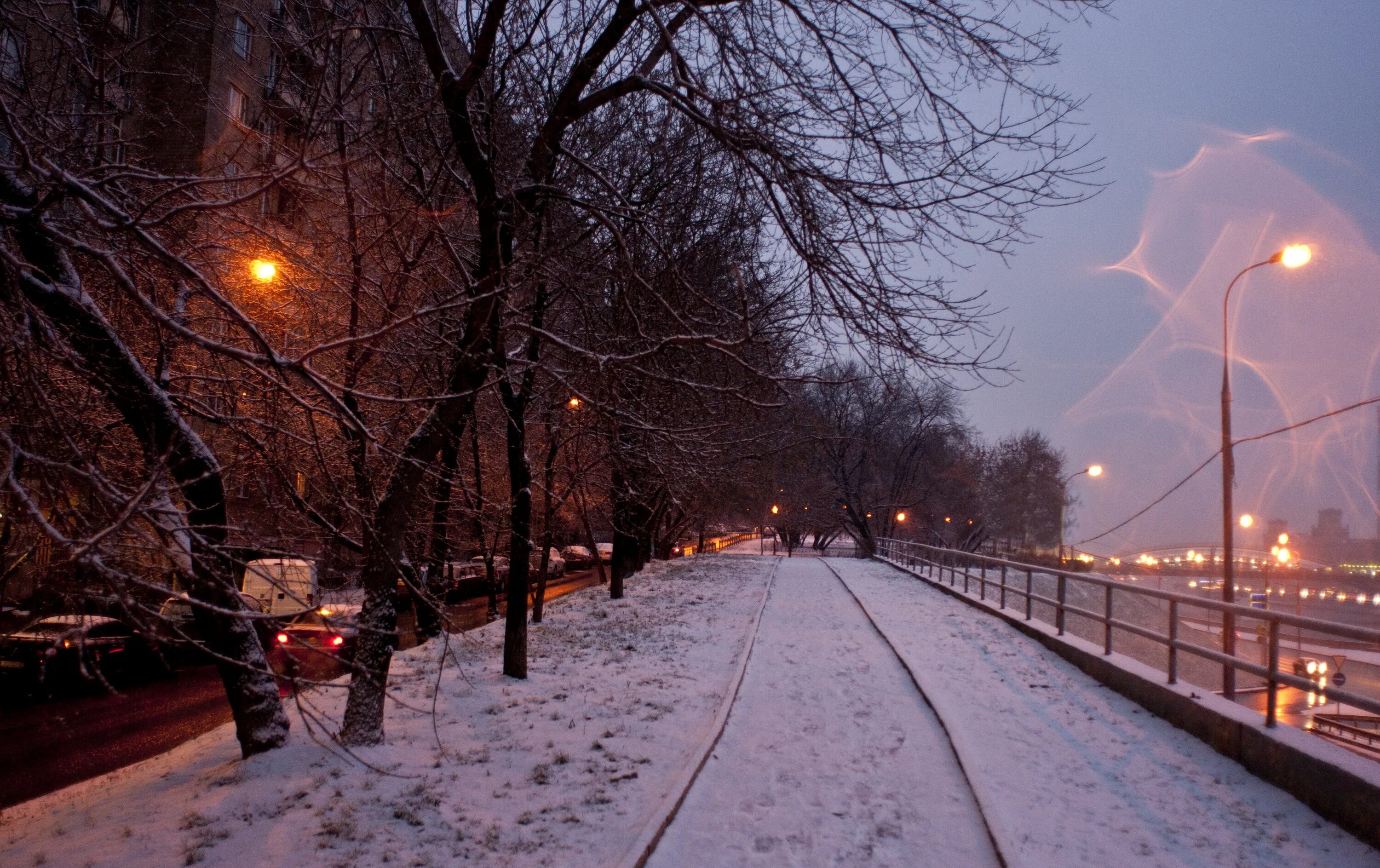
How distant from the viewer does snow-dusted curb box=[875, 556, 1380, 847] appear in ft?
16.9

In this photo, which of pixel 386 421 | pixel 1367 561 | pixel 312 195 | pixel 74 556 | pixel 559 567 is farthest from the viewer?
pixel 559 567

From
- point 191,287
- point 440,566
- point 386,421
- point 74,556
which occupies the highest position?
point 191,287

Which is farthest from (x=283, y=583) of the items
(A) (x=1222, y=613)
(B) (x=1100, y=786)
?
(A) (x=1222, y=613)

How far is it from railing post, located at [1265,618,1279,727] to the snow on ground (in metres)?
0.49

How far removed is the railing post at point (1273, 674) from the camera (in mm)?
6125

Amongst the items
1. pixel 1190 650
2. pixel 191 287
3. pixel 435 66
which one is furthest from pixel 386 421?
pixel 1190 650

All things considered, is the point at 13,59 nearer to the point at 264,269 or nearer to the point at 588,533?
the point at 264,269

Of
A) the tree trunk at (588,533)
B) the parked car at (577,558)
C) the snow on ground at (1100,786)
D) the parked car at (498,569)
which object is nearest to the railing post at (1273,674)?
the snow on ground at (1100,786)

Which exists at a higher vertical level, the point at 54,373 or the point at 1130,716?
the point at 54,373

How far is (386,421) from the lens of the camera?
5.94 m

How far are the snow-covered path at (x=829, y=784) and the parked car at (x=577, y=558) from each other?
25.9m

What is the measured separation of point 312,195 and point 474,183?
137 cm

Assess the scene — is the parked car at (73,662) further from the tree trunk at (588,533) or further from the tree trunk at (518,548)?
the tree trunk at (588,533)

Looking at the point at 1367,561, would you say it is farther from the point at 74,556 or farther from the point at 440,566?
the point at 74,556
